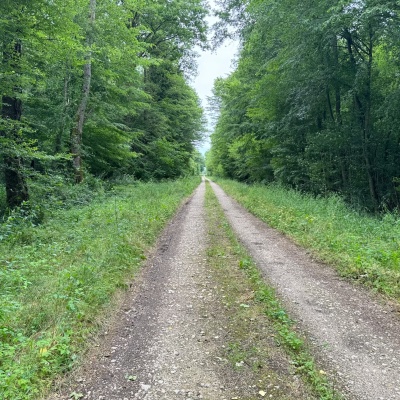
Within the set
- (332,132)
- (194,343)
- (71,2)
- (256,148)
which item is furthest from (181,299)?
(256,148)

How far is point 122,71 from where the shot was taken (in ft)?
46.6

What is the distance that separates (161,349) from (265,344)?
46.6 inches

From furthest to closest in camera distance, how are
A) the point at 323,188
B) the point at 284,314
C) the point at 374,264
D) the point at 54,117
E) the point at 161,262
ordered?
the point at 323,188, the point at 54,117, the point at 161,262, the point at 374,264, the point at 284,314

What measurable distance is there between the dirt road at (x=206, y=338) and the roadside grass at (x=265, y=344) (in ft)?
0.39

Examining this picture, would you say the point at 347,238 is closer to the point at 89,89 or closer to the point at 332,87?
the point at 332,87

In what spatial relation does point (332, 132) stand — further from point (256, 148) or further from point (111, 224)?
point (111, 224)

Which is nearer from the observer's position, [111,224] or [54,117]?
[111,224]

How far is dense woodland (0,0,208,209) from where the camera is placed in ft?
25.0

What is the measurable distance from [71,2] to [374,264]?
9779 mm

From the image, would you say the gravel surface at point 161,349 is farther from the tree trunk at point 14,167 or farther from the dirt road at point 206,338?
the tree trunk at point 14,167

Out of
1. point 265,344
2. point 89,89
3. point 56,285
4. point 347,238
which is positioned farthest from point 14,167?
point 347,238

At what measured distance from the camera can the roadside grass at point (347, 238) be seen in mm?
4848

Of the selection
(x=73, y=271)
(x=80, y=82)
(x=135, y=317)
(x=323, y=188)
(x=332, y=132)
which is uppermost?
(x=80, y=82)

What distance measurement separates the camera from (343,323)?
3.66m
